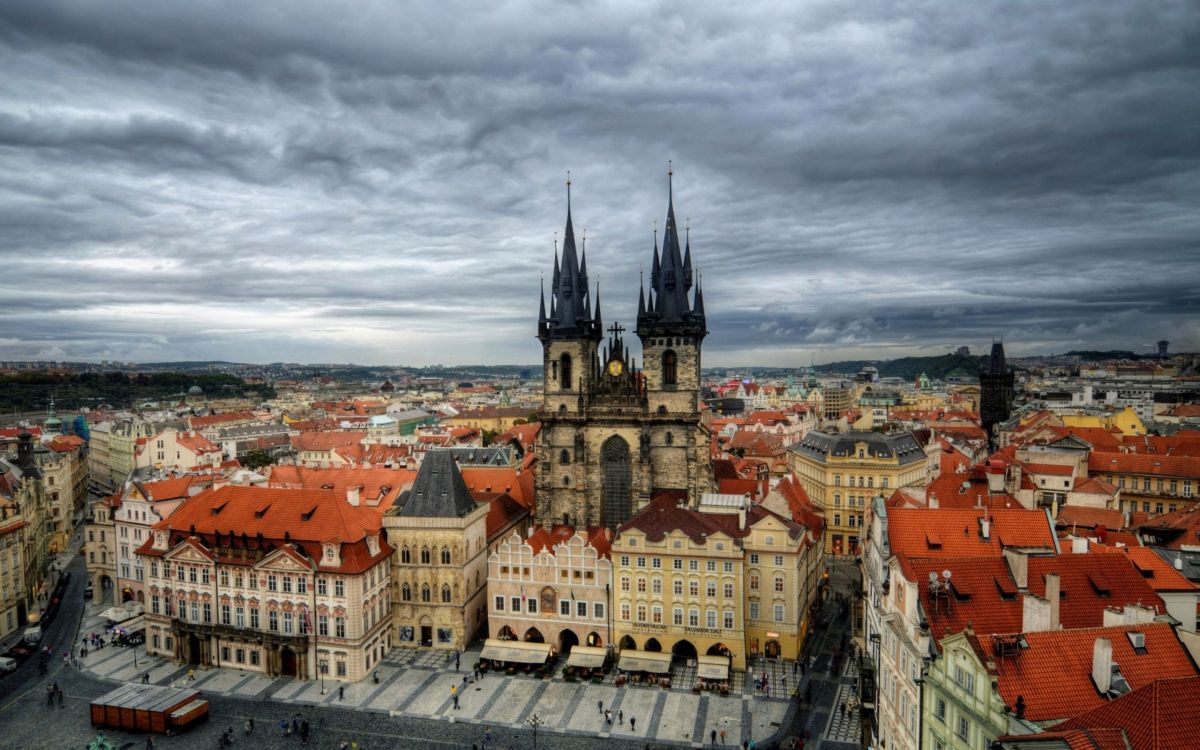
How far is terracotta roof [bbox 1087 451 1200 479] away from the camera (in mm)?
85250

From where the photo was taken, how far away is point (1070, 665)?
30.3m

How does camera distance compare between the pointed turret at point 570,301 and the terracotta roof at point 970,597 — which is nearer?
the terracotta roof at point 970,597

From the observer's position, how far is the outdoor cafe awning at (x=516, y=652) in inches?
2420

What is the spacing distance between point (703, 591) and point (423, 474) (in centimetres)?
2738

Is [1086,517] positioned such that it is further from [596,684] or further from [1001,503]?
[596,684]

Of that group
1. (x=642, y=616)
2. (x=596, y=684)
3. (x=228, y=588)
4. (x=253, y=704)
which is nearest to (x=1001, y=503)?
(x=642, y=616)

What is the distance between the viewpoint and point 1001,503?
208 feet

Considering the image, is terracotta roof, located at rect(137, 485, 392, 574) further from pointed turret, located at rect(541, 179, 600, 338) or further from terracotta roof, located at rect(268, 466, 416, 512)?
pointed turret, located at rect(541, 179, 600, 338)

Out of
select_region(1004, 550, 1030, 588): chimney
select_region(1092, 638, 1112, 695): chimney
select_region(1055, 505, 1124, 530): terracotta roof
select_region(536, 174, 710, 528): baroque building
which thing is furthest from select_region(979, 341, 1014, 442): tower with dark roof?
select_region(1092, 638, 1112, 695): chimney

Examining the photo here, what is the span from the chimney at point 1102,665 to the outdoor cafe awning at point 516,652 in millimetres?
41694

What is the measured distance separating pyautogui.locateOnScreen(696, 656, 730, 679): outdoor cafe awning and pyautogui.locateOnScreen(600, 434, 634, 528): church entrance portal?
26.3 metres

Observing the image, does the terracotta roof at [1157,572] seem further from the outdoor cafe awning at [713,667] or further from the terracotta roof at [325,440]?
the terracotta roof at [325,440]

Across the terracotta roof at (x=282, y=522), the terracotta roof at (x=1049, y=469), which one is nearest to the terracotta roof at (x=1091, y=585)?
the terracotta roof at (x=1049, y=469)

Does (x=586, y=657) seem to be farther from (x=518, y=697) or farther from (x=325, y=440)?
(x=325, y=440)
